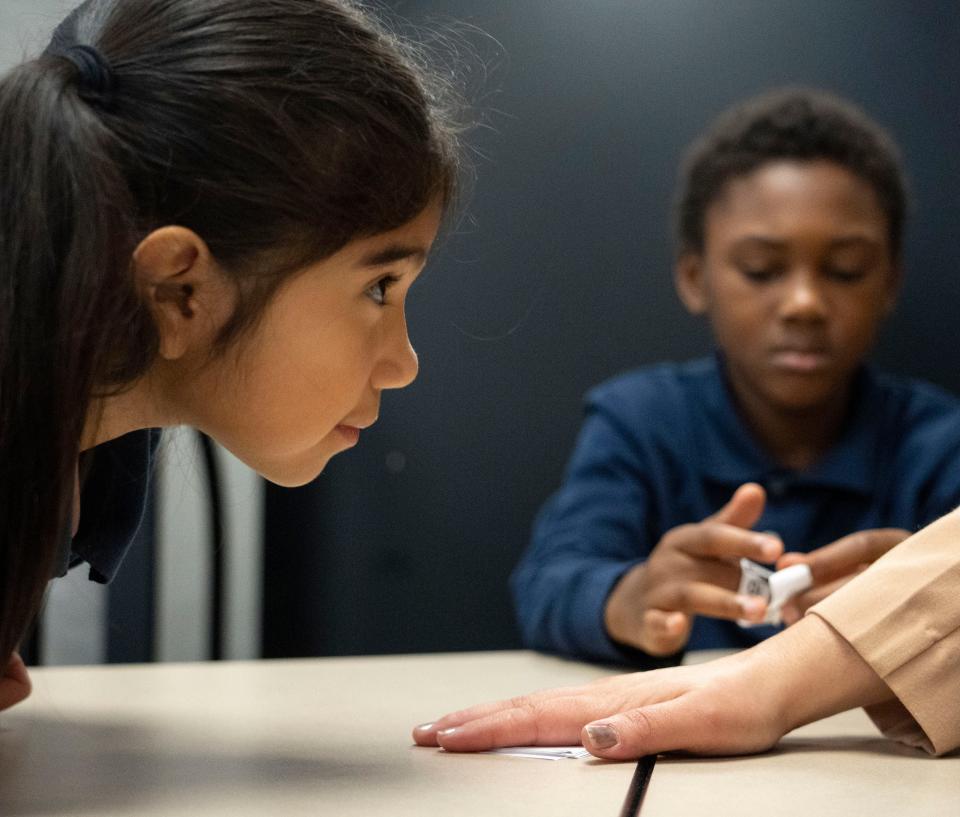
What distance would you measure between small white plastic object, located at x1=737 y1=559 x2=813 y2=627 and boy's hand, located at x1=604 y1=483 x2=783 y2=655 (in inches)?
0.5

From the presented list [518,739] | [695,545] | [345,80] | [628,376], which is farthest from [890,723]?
[628,376]

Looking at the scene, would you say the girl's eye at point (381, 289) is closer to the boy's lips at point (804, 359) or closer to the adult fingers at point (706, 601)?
the adult fingers at point (706, 601)

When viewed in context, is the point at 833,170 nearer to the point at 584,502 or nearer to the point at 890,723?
the point at 584,502

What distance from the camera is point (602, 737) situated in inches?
24.7

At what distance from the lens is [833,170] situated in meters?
1.47

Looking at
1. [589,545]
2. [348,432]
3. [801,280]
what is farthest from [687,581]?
[801,280]

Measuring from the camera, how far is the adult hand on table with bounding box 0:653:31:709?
0.82m

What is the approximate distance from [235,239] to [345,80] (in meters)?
0.11

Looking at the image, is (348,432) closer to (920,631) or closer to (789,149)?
(920,631)

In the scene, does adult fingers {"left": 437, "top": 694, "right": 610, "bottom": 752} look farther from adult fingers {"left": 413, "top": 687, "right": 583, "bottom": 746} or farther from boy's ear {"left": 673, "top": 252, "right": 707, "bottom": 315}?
boy's ear {"left": 673, "top": 252, "right": 707, "bottom": 315}

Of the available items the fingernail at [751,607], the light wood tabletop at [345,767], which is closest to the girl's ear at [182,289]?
the light wood tabletop at [345,767]

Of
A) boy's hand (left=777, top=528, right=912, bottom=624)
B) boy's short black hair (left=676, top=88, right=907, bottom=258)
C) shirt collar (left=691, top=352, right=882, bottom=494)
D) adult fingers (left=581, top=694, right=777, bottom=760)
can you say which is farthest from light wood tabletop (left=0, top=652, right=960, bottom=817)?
boy's short black hair (left=676, top=88, right=907, bottom=258)

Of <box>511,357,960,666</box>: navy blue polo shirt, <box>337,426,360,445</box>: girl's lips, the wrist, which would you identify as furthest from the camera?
<box>511,357,960,666</box>: navy blue polo shirt

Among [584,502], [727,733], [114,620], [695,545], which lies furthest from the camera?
[114,620]
